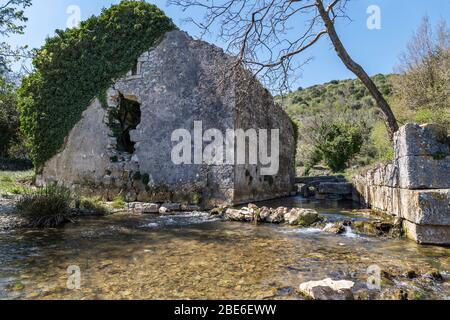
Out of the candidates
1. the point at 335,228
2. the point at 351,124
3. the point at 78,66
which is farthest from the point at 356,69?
the point at 351,124

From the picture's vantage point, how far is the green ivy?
10664 mm

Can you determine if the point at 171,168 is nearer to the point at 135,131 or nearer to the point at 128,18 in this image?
the point at 135,131

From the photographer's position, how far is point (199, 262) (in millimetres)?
3857

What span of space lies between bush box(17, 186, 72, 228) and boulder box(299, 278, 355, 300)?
5.05 metres

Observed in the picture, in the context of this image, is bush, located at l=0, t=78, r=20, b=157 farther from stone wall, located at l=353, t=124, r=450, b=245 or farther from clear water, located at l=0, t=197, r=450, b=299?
stone wall, located at l=353, t=124, r=450, b=245

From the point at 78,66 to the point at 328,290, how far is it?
11.2 m

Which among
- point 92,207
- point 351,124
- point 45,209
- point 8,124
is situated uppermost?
point 351,124

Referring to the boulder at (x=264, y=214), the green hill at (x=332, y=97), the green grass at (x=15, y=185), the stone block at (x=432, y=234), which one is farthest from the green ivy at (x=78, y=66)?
the green hill at (x=332, y=97)

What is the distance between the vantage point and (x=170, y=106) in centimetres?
1005

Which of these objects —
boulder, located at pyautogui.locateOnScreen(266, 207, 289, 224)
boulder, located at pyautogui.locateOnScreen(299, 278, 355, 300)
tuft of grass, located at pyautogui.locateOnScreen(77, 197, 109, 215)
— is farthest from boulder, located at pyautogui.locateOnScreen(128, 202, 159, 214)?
boulder, located at pyautogui.locateOnScreen(299, 278, 355, 300)

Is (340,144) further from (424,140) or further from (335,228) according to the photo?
(424,140)

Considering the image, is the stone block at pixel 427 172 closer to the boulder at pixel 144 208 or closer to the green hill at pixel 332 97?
the boulder at pixel 144 208

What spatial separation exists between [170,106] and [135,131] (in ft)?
4.60

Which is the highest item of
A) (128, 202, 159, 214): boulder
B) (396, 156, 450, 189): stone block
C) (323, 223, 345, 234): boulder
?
(396, 156, 450, 189): stone block
